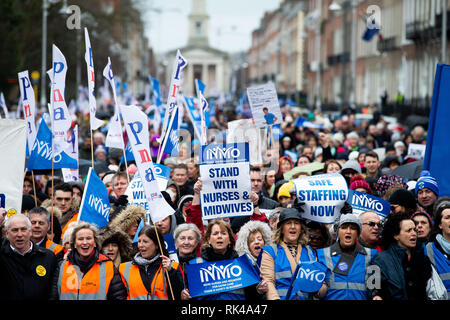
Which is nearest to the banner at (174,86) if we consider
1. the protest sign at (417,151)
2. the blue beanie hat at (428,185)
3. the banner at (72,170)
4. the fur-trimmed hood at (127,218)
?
the banner at (72,170)

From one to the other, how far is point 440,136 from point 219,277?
5.32m

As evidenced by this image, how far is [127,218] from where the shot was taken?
827cm

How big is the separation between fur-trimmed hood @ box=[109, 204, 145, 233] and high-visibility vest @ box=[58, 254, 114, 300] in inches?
59.8

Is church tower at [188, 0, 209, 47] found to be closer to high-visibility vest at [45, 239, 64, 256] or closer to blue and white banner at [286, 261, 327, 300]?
high-visibility vest at [45, 239, 64, 256]

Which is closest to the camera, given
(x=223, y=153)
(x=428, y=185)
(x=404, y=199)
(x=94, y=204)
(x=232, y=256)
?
(x=232, y=256)

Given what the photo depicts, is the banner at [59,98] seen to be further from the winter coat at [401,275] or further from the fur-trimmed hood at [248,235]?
the winter coat at [401,275]

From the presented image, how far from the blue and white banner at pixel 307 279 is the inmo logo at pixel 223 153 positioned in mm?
3291

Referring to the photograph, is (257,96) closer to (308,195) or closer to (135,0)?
(308,195)

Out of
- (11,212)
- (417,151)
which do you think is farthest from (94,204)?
(417,151)

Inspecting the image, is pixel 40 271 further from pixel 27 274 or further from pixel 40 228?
pixel 40 228

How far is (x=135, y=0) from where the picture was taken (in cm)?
6412

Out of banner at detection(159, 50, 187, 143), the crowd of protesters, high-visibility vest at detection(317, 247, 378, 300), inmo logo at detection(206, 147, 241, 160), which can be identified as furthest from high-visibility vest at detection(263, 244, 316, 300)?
banner at detection(159, 50, 187, 143)
